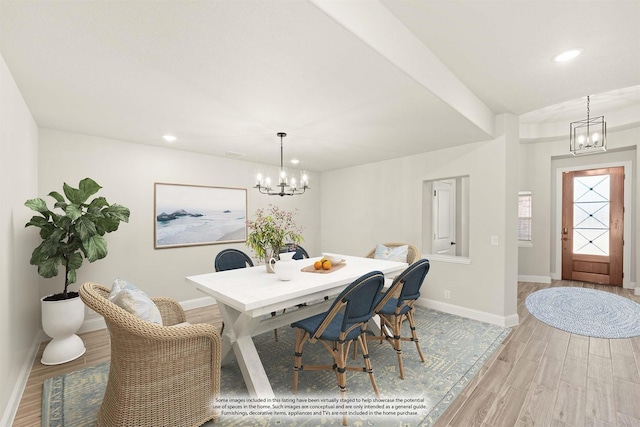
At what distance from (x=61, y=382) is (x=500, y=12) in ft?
13.7

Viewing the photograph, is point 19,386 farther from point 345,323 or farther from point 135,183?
point 345,323

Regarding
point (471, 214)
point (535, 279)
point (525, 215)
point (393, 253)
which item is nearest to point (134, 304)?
point (393, 253)

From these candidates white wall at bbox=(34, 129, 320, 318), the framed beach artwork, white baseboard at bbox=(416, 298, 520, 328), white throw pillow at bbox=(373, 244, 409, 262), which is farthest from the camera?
the framed beach artwork

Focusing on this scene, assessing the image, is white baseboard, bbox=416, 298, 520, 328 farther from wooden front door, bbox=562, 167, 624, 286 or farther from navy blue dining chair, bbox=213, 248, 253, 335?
wooden front door, bbox=562, 167, 624, 286

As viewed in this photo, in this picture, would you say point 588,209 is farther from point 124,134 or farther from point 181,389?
point 124,134

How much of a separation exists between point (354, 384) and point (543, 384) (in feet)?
5.03

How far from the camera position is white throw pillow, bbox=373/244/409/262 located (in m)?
3.65

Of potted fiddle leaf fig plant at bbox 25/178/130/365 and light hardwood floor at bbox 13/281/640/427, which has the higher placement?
potted fiddle leaf fig plant at bbox 25/178/130/365

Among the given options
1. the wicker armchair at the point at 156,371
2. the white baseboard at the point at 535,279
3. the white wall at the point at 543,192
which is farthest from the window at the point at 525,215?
the wicker armchair at the point at 156,371

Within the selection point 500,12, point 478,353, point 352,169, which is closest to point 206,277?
point 478,353

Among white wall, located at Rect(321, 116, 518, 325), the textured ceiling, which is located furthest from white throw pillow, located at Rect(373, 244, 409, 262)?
the textured ceiling

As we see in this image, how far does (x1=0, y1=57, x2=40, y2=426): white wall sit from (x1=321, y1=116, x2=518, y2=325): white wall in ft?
14.2

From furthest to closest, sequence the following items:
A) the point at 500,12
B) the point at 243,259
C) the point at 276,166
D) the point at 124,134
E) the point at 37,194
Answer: the point at 276,166
the point at 243,259
the point at 124,134
the point at 37,194
the point at 500,12

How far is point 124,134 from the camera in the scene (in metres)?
3.29
